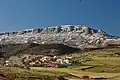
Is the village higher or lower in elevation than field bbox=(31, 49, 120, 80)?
higher

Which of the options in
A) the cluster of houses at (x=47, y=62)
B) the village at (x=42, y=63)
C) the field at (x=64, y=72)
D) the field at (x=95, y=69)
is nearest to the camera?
the field at (x=64, y=72)

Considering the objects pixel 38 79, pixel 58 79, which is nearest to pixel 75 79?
pixel 58 79

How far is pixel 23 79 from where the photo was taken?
44.5 meters

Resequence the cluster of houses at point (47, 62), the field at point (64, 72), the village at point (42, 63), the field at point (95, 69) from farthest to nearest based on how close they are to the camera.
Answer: the cluster of houses at point (47, 62), the village at point (42, 63), the field at point (95, 69), the field at point (64, 72)

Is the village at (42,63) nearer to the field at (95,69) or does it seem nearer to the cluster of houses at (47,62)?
the cluster of houses at (47,62)

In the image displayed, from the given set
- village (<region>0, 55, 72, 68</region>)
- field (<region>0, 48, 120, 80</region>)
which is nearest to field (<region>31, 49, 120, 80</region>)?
field (<region>0, 48, 120, 80</region>)

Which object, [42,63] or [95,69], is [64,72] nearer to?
[95,69]

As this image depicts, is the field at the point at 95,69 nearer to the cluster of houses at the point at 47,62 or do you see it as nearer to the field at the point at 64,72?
the field at the point at 64,72

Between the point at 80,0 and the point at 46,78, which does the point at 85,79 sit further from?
the point at 80,0

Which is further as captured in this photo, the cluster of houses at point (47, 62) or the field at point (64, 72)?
the cluster of houses at point (47, 62)

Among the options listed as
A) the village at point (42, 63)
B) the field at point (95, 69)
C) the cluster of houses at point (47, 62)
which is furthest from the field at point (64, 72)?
the cluster of houses at point (47, 62)

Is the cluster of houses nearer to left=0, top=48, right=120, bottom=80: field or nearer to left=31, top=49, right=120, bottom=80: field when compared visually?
left=31, top=49, right=120, bottom=80: field

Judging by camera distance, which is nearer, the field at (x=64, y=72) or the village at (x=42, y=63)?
the field at (x=64, y=72)

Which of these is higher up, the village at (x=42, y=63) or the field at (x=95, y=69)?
the village at (x=42, y=63)
